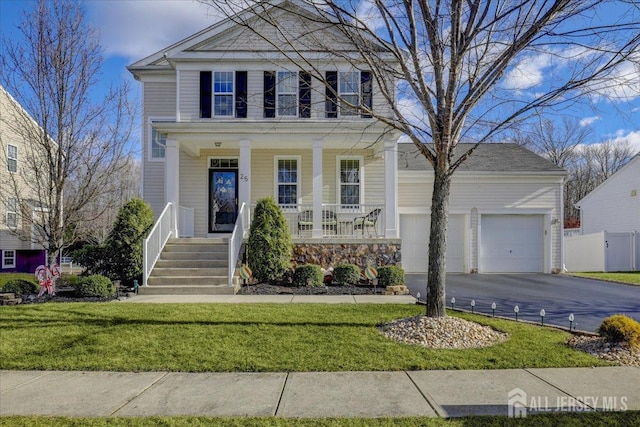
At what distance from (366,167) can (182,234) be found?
20.7ft

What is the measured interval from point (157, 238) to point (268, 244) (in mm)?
2849

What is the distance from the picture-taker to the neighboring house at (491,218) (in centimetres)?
1438

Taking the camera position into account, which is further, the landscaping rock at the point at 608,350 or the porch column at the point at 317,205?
the porch column at the point at 317,205

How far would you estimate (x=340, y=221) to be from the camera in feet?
39.2

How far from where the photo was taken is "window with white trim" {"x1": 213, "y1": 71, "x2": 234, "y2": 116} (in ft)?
42.4

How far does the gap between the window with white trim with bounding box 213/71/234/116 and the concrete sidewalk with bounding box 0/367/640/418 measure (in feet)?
32.1

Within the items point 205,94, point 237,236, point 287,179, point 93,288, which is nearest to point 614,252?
point 287,179

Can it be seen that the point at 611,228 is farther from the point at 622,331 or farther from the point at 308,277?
the point at 622,331

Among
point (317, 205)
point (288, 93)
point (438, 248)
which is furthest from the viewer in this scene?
point (288, 93)

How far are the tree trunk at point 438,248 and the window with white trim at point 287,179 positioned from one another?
758cm

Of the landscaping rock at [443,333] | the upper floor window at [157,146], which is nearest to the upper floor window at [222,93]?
the upper floor window at [157,146]

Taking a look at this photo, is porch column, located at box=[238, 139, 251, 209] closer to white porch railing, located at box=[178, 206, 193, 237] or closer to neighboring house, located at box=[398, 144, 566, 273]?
white porch railing, located at box=[178, 206, 193, 237]

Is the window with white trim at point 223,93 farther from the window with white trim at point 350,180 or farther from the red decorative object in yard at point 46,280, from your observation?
the red decorative object in yard at point 46,280

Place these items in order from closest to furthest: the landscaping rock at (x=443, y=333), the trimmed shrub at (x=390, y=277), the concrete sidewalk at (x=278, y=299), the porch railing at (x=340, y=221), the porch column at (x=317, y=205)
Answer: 1. the landscaping rock at (x=443, y=333)
2. the concrete sidewalk at (x=278, y=299)
3. the trimmed shrub at (x=390, y=277)
4. the porch column at (x=317, y=205)
5. the porch railing at (x=340, y=221)
